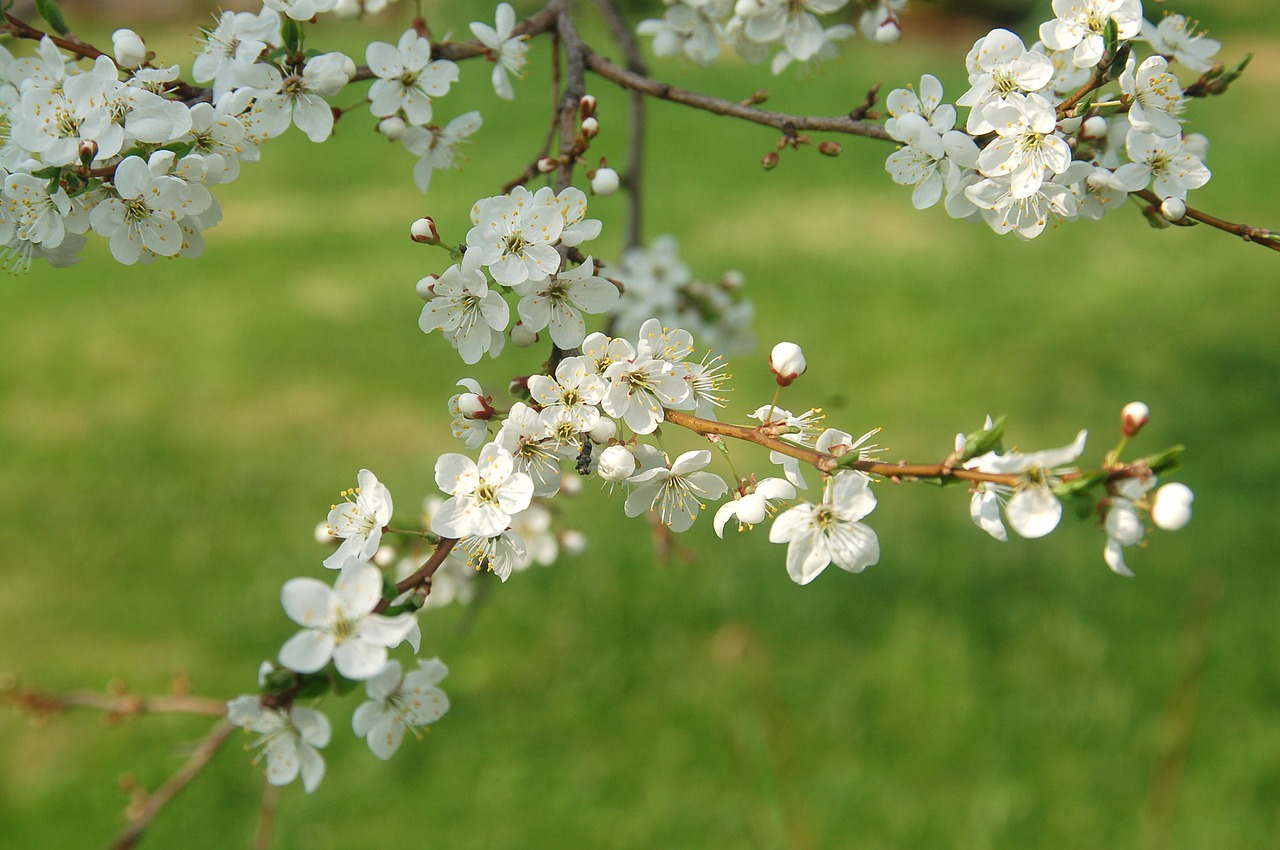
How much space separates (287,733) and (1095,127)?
51.4 inches

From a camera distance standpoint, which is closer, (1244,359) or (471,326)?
(471,326)

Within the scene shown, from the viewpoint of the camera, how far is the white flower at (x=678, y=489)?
131 centimetres

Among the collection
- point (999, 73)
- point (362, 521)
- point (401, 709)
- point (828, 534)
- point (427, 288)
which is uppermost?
point (999, 73)

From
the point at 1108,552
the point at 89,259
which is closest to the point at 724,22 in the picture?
the point at 1108,552

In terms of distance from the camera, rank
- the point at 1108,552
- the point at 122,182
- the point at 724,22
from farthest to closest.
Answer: the point at 724,22 → the point at 122,182 → the point at 1108,552

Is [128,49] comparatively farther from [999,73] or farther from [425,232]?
[999,73]

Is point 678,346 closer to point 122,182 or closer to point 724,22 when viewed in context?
→ point 122,182

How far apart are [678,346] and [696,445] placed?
11.1 ft

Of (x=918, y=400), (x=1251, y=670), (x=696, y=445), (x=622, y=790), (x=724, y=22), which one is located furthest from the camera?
(x=918, y=400)

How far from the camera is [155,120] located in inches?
53.1

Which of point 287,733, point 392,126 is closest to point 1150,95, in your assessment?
point 392,126

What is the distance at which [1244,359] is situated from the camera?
5535 millimetres

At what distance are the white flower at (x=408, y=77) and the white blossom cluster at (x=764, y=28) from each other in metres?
0.54

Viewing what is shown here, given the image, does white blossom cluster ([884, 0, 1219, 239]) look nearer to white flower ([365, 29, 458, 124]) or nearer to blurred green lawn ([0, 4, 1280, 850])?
blurred green lawn ([0, 4, 1280, 850])
